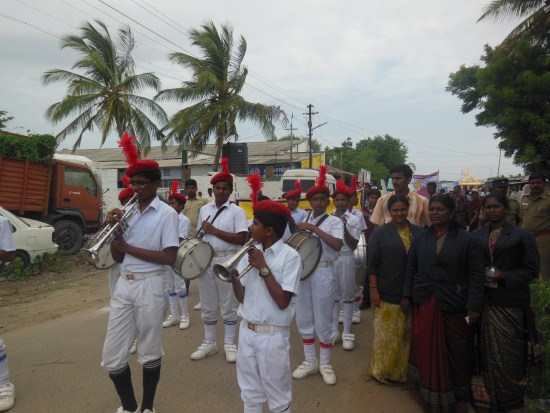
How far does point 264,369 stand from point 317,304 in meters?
1.55

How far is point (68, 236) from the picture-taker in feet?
36.1

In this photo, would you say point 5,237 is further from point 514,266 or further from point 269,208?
point 514,266

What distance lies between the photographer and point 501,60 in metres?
14.2

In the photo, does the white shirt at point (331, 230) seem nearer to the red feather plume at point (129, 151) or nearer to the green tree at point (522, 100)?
the red feather plume at point (129, 151)

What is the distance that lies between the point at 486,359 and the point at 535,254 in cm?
92

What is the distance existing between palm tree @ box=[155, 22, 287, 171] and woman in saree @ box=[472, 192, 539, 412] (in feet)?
50.0

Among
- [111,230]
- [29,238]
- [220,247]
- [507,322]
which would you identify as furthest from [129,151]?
[29,238]

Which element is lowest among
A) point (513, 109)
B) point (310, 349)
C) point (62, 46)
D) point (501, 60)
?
point (310, 349)

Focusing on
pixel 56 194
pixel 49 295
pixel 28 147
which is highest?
pixel 28 147

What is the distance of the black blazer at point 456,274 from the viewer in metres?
3.20

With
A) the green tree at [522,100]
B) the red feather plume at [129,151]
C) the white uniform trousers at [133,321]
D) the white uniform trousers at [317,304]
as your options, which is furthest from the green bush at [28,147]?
the green tree at [522,100]

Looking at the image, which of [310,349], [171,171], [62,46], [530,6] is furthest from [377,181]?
[310,349]

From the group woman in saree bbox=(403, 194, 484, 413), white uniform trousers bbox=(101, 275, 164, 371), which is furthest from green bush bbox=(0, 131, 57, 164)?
woman in saree bbox=(403, 194, 484, 413)

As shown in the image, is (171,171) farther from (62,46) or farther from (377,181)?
(377,181)
